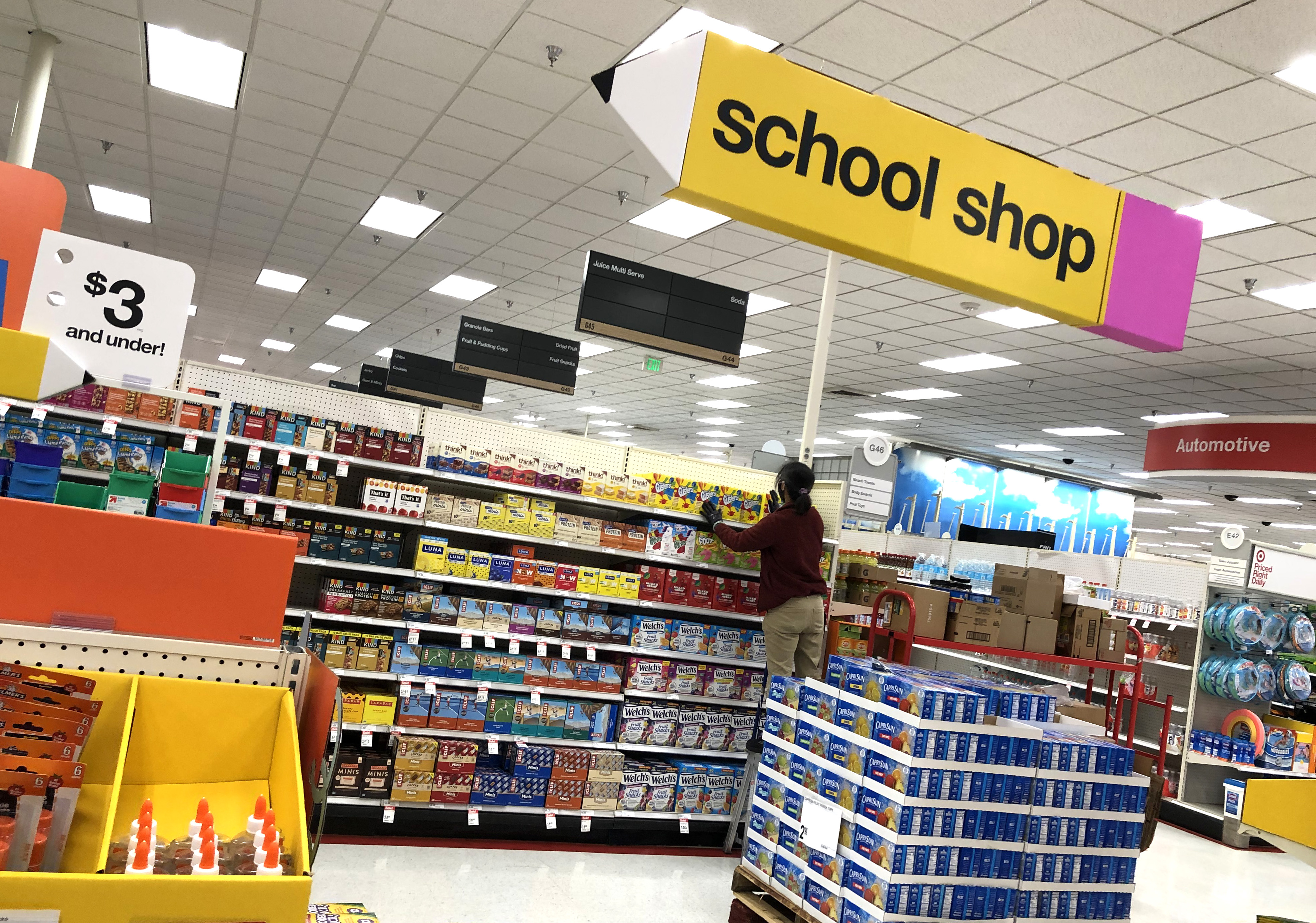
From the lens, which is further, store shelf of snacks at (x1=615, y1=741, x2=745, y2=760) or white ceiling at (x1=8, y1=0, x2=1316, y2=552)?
store shelf of snacks at (x1=615, y1=741, x2=745, y2=760)

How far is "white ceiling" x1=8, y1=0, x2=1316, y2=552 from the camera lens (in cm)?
480

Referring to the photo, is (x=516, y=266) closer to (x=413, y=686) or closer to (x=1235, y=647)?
(x=413, y=686)

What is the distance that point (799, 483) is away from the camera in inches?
211

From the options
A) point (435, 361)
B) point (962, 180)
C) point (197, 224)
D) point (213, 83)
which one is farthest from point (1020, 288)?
point (435, 361)

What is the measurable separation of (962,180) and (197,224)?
10496 millimetres

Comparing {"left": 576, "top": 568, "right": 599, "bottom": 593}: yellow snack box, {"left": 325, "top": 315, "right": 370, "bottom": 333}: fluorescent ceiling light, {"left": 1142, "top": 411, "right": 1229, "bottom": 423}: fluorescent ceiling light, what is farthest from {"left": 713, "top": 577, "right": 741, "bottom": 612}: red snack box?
{"left": 325, "top": 315, "right": 370, "bottom": 333}: fluorescent ceiling light

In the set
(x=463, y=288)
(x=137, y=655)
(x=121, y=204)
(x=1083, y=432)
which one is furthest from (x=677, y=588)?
(x=1083, y=432)

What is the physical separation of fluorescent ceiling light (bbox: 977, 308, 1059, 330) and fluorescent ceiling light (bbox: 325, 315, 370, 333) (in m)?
9.81

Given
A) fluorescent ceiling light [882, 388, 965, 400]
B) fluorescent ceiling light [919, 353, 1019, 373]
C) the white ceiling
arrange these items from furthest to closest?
fluorescent ceiling light [882, 388, 965, 400] → fluorescent ceiling light [919, 353, 1019, 373] → the white ceiling

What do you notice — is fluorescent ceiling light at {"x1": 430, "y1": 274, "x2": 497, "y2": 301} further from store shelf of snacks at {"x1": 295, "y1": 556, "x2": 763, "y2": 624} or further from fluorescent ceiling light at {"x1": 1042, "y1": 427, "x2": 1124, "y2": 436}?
Answer: fluorescent ceiling light at {"x1": 1042, "y1": 427, "x2": 1124, "y2": 436}

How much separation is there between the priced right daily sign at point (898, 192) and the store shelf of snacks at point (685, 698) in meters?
3.59

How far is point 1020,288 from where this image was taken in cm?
283

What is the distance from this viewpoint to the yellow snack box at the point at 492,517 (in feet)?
18.0

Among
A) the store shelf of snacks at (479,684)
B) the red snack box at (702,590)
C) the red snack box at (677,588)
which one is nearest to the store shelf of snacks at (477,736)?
the store shelf of snacks at (479,684)
